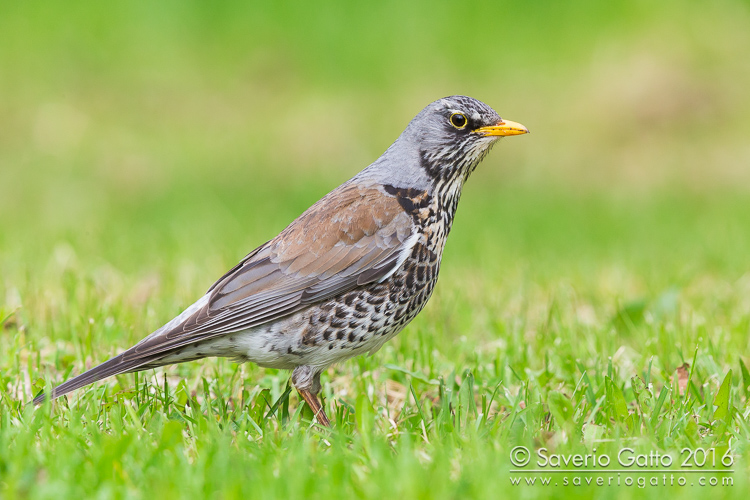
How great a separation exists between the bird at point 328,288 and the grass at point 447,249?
23 cm

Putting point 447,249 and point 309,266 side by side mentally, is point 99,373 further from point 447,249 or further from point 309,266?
point 447,249

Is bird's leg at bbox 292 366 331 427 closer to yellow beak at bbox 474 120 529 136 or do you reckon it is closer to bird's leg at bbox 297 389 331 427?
bird's leg at bbox 297 389 331 427

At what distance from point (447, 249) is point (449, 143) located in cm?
396

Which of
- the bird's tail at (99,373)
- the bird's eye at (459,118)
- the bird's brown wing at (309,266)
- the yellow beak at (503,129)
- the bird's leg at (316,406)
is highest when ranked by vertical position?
the bird's eye at (459,118)

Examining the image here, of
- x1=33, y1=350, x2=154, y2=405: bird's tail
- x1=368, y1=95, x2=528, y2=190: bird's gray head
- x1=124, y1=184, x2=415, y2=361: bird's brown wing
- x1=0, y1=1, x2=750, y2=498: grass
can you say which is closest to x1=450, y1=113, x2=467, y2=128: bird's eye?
x1=368, y1=95, x2=528, y2=190: bird's gray head

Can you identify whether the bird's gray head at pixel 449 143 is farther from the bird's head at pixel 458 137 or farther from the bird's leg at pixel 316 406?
the bird's leg at pixel 316 406

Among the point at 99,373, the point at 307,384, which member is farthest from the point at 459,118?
the point at 99,373

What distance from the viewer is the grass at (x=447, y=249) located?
10.9 feet

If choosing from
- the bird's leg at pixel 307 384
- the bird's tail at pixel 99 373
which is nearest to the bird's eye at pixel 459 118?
the bird's leg at pixel 307 384

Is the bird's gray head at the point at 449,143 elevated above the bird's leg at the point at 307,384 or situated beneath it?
elevated above

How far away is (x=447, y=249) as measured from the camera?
28.2 feet

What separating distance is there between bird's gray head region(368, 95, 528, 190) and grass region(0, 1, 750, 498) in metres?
0.98

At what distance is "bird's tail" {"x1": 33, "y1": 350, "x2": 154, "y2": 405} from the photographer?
3787 mm

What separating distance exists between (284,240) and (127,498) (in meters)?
1.90
